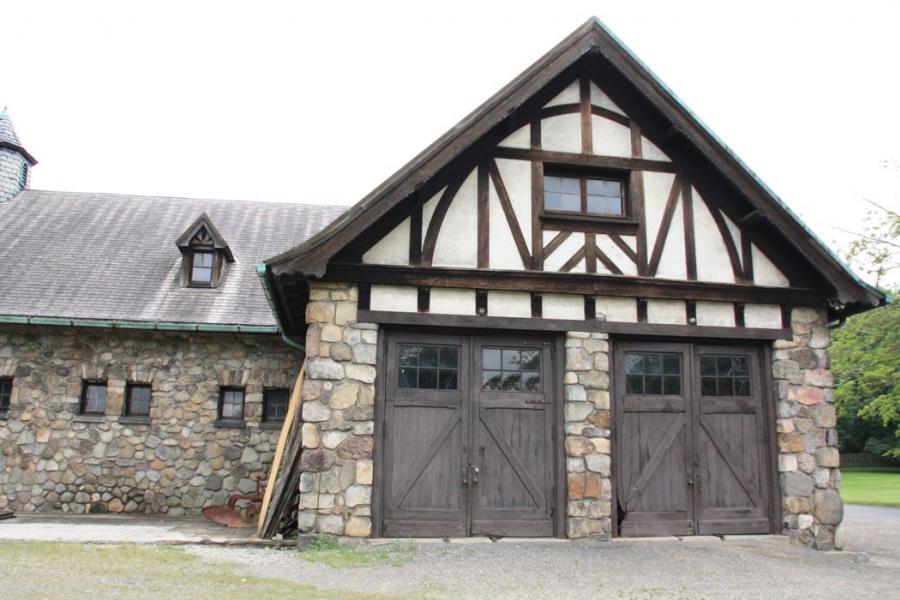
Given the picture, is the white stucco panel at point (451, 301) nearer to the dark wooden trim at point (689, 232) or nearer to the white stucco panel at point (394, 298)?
the white stucco panel at point (394, 298)

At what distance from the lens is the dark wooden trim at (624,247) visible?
29.0ft

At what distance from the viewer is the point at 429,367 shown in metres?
8.34

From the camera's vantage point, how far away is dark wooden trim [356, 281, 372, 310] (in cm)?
814

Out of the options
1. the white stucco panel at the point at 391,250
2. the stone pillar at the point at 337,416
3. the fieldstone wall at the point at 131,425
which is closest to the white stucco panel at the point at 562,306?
the white stucco panel at the point at 391,250

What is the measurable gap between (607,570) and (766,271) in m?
4.61

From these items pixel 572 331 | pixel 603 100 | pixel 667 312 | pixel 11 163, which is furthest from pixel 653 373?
pixel 11 163

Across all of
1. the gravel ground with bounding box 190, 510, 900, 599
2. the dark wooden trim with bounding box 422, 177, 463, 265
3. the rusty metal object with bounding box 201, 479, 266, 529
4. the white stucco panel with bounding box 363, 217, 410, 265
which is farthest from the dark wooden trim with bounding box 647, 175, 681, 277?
the rusty metal object with bounding box 201, 479, 266, 529

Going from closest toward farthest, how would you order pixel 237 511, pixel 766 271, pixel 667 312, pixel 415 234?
1. pixel 415 234
2. pixel 667 312
3. pixel 766 271
4. pixel 237 511

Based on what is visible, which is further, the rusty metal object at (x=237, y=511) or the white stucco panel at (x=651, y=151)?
the rusty metal object at (x=237, y=511)

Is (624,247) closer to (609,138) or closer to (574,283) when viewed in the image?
(574,283)

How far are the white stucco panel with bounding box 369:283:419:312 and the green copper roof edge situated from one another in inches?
148

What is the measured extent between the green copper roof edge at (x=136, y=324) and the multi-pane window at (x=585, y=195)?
514cm

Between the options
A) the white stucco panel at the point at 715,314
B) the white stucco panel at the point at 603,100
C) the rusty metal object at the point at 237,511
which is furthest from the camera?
the rusty metal object at the point at 237,511

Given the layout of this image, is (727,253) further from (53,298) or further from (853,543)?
(53,298)
